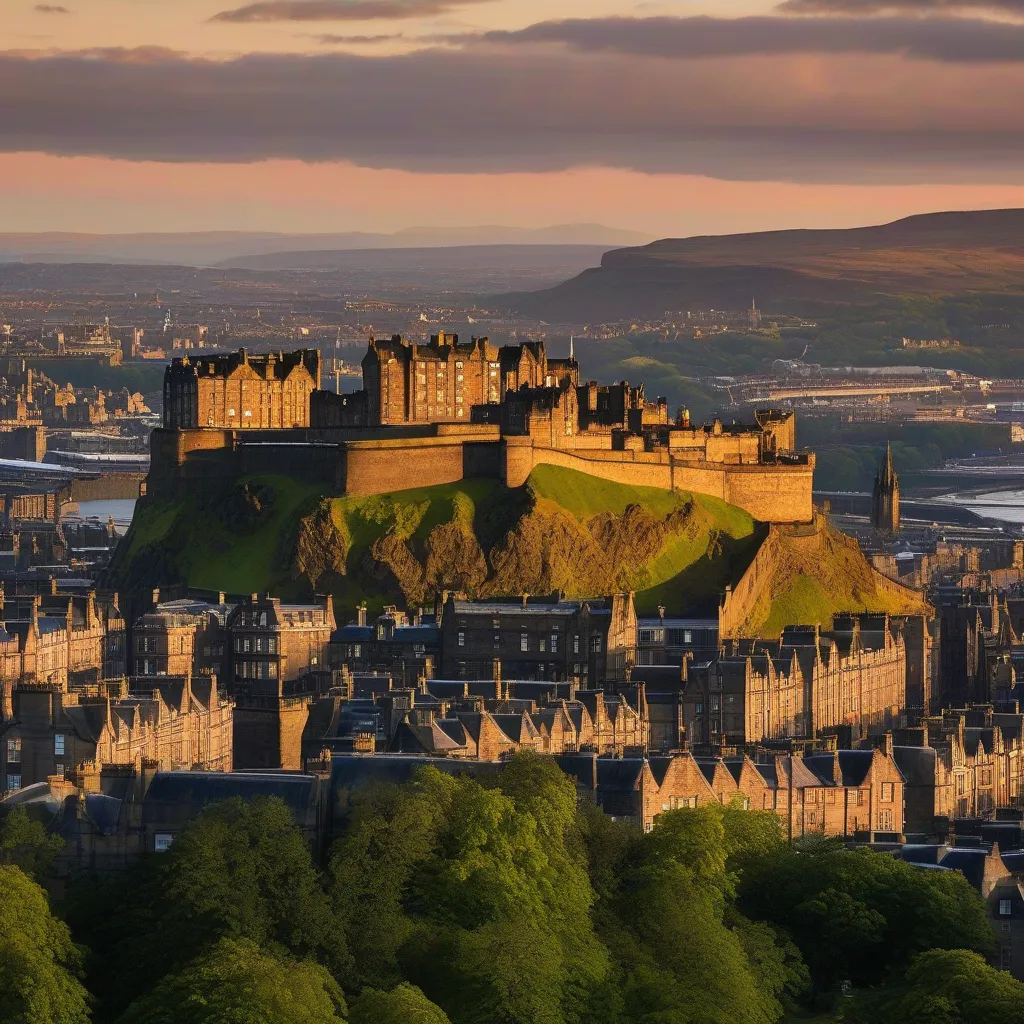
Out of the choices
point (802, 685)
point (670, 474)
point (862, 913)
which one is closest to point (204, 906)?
point (862, 913)

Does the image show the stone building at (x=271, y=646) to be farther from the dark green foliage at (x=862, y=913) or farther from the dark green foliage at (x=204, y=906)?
the dark green foliage at (x=204, y=906)

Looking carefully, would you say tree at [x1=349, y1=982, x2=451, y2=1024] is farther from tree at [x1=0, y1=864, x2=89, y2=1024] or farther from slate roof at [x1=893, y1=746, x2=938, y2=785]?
slate roof at [x1=893, y1=746, x2=938, y2=785]

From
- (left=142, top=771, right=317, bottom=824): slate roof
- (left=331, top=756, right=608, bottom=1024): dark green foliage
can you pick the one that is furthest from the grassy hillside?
(left=331, top=756, right=608, bottom=1024): dark green foliage

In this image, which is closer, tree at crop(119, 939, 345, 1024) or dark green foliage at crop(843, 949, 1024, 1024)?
tree at crop(119, 939, 345, 1024)

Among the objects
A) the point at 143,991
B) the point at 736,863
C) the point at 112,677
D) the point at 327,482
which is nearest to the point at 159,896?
the point at 143,991

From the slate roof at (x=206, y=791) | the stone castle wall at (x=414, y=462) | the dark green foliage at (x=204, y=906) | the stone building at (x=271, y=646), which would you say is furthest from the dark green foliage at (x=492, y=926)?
the stone castle wall at (x=414, y=462)
